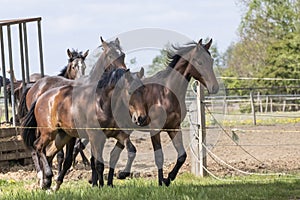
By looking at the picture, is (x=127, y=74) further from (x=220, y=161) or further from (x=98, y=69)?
(x=220, y=161)

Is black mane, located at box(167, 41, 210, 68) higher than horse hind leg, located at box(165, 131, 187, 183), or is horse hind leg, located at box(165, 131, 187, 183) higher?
black mane, located at box(167, 41, 210, 68)

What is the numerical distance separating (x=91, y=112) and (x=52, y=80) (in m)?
3.06

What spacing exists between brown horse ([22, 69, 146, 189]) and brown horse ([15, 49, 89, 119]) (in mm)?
1883

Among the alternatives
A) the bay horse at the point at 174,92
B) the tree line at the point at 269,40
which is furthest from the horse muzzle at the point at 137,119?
the tree line at the point at 269,40

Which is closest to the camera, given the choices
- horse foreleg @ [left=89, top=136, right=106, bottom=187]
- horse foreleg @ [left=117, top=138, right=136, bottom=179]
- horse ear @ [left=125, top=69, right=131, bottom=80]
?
horse ear @ [left=125, top=69, right=131, bottom=80]

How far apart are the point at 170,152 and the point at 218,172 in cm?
150

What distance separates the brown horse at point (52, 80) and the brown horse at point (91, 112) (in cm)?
188

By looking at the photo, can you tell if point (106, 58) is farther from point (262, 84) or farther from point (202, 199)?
point (262, 84)

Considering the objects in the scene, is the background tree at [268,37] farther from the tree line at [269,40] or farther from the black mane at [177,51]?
the black mane at [177,51]

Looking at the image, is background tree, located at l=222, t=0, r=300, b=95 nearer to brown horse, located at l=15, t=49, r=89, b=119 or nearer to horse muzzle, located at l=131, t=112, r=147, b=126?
brown horse, located at l=15, t=49, r=89, b=119

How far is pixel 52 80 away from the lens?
11789 mm

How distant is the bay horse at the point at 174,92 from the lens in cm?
966

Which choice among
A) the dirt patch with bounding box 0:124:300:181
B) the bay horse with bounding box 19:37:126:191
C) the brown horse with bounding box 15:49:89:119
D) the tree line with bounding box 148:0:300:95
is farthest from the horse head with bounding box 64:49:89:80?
the tree line with bounding box 148:0:300:95

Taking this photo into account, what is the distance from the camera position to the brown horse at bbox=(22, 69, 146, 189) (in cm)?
874
